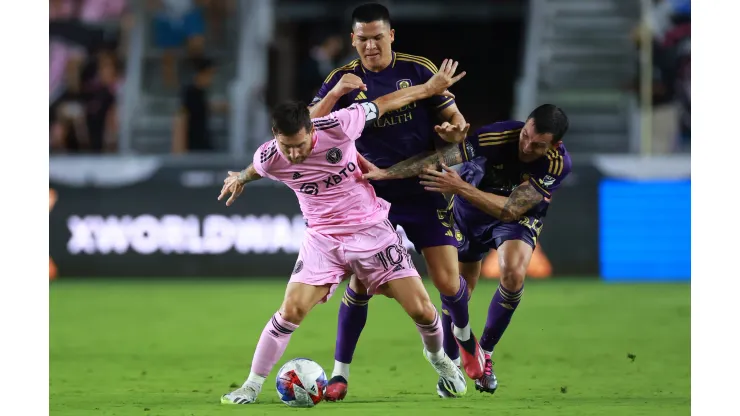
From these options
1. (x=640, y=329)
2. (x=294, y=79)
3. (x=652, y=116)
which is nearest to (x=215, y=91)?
(x=294, y=79)

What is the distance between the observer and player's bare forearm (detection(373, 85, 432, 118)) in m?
7.68

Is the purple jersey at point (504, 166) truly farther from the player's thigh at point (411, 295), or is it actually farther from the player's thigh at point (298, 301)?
the player's thigh at point (298, 301)

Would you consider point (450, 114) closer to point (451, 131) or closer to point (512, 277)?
point (451, 131)

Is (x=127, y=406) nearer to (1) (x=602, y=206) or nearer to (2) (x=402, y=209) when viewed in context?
(2) (x=402, y=209)

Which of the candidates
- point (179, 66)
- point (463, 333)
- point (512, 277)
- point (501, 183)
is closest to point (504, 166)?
point (501, 183)

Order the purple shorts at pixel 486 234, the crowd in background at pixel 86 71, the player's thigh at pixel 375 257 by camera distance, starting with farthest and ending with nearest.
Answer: the crowd in background at pixel 86 71 → the purple shorts at pixel 486 234 → the player's thigh at pixel 375 257

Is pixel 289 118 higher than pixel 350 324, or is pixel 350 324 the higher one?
pixel 289 118

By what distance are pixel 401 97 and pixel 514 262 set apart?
1329 mm

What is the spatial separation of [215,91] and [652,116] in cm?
659

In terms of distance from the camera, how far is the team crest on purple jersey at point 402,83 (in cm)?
796

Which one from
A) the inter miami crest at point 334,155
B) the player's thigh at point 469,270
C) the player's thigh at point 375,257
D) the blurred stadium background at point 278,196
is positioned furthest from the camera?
the blurred stadium background at point 278,196

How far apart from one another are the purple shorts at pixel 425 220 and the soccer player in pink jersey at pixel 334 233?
406 mm

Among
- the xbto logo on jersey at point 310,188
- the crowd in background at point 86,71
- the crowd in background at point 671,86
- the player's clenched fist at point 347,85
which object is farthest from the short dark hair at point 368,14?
the crowd in background at point 86,71

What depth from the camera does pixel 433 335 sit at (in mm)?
7652
